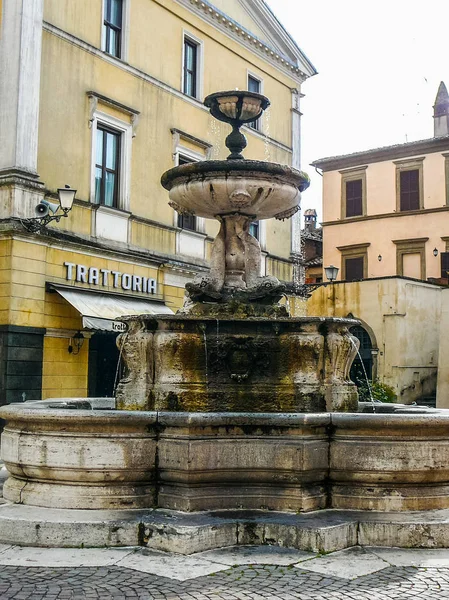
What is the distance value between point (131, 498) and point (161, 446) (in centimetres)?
46

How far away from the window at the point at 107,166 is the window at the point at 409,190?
19462 millimetres

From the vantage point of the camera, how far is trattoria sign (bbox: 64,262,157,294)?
1764 centimetres

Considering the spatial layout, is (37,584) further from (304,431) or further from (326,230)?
(326,230)

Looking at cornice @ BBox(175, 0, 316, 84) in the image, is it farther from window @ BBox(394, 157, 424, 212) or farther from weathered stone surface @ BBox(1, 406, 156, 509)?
weathered stone surface @ BBox(1, 406, 156, 509)

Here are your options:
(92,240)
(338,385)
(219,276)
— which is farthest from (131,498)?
(92,240)

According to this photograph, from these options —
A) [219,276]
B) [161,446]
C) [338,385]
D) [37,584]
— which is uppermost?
[219,276]

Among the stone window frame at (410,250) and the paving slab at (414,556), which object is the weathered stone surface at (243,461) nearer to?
the paving slab at (414,556)

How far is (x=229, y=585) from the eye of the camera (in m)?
4.63

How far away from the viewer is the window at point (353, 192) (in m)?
37.1

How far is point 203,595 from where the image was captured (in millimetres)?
4438

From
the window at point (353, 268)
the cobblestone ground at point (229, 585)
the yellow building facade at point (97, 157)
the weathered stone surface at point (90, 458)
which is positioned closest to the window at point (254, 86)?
the yellow building facade at point (97, 157)

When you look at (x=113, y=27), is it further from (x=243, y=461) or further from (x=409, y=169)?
(x=409, y=169)

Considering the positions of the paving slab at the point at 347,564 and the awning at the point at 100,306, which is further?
the awning at the point at 100,306

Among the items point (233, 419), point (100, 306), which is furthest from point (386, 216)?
point (233, 419)
